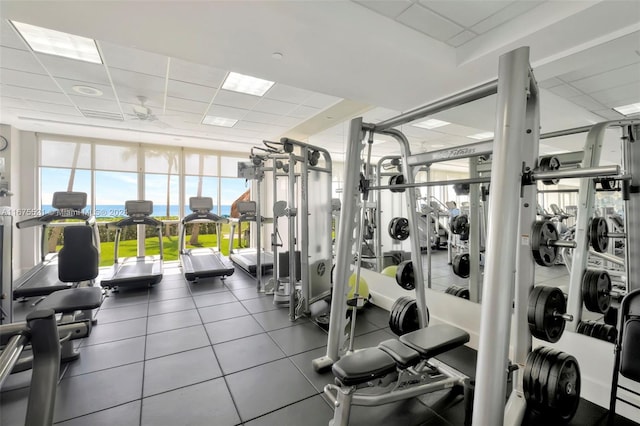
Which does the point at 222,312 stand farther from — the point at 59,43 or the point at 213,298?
the point at 59,43

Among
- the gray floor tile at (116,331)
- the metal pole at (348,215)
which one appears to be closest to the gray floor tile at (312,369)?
the metal pole at (348,215)

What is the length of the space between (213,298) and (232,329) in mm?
1221

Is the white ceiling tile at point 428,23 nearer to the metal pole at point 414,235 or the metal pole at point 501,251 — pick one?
the metal pole at point 414,235

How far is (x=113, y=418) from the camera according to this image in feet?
6.06

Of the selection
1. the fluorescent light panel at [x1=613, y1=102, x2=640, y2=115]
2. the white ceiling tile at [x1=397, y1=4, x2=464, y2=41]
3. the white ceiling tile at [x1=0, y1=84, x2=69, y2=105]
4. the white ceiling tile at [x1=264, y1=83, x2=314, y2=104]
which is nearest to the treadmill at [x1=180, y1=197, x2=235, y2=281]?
the white ceiling tile at [x1=0, y1=84, x2=69, y2=105]

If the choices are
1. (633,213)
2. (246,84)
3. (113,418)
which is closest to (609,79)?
(633,213)

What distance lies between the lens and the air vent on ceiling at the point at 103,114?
16.4ft

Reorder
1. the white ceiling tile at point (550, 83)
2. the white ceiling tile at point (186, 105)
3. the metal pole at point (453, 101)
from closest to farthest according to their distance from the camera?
the metal pole at point (453, 101), the white ceiling tile at point (550, 83), the white ceiling tile at point (186, 105)

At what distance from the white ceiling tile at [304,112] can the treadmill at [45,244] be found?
3453mm

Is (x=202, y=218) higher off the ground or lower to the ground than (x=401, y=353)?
higher

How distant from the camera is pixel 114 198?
717 cm

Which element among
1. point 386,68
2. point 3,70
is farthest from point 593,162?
point 3,70

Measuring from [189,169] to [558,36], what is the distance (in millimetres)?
7932

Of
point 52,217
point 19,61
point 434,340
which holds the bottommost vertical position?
point 434,340
